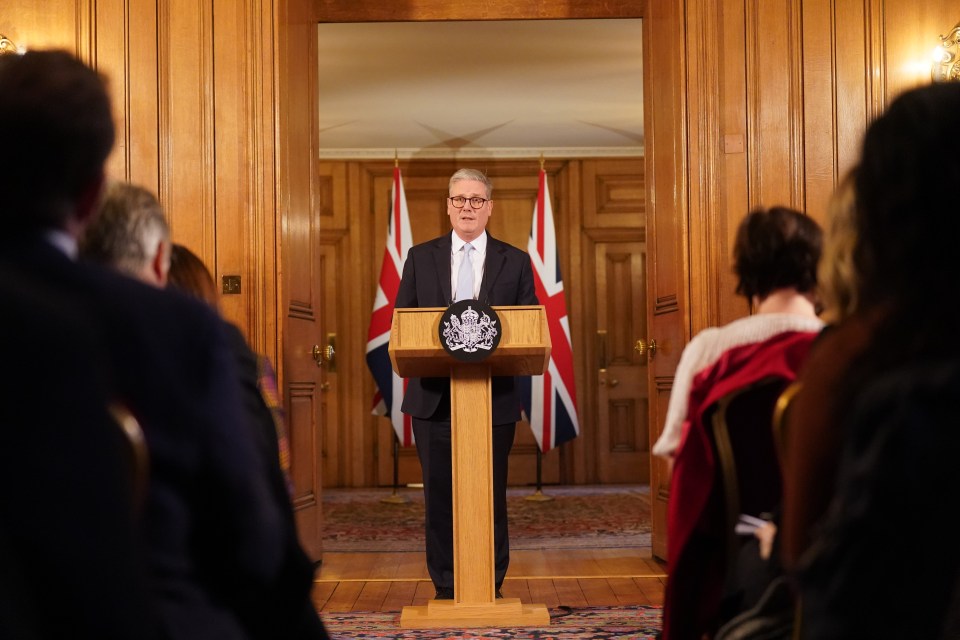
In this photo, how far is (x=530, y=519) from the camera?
7.04 meters

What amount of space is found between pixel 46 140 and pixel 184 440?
380 millimetres

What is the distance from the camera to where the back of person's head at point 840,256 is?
4.86 ft

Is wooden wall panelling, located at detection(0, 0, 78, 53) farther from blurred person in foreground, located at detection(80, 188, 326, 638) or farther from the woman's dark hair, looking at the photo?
the woman's dark hair

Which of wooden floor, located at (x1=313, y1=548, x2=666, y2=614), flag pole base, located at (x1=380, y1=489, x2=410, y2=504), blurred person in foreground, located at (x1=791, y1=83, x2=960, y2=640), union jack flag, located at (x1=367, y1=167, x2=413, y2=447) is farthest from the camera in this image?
Answer: flag pole base, located at (x1=380, y1=489, x2=410, y2=504)

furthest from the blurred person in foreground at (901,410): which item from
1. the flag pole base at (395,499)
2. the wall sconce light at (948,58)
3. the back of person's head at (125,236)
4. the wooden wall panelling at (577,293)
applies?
the wooden wall panelling at (577,293)

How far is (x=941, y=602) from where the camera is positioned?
124cm

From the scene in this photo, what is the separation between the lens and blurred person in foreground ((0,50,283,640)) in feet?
4.08

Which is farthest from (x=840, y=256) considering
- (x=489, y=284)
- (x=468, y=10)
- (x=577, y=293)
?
(x=577, y=293)

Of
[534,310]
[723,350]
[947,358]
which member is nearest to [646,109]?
[534,310]

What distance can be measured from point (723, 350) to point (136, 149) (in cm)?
328

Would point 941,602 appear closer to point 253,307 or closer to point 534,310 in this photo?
point 534,310

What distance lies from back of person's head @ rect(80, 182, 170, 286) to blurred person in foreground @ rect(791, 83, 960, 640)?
108 cm

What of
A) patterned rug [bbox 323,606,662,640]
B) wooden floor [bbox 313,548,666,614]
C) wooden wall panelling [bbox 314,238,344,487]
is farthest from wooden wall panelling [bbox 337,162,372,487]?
patterned rug [bbox 323,606,662,640]

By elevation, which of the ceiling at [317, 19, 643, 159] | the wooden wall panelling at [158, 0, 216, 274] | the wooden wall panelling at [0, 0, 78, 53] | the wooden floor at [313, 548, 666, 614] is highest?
the ceiling at [317, 19, 643, 159]
